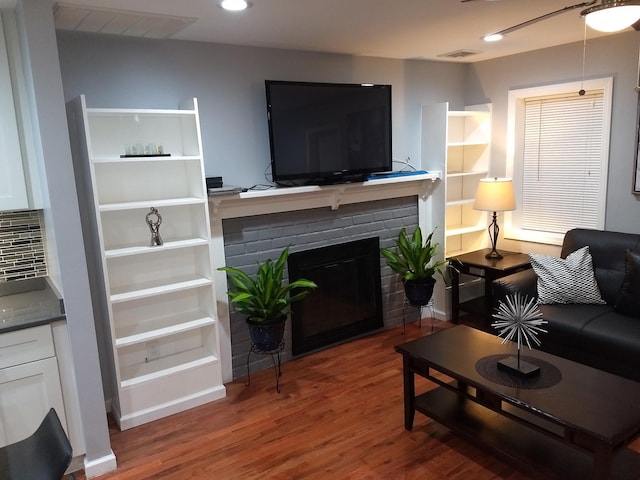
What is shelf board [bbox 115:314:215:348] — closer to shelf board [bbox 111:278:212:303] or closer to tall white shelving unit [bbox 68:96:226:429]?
tall white shelving unit [bbox 68:96:226:429]

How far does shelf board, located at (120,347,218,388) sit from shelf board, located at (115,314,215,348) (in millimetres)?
228

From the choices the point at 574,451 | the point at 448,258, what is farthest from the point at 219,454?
the point at 448,258

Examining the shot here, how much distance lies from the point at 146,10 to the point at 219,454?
2.34 meters

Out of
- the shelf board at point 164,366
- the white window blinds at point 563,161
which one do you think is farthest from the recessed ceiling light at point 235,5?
the white window blinds at point 563,161

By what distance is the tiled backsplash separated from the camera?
2670mm

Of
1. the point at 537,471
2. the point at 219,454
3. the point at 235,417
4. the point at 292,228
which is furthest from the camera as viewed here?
the point at 292,228

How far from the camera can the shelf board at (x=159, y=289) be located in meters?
2.79

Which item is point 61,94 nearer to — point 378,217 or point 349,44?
point 349,44

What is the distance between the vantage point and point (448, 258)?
4230mm

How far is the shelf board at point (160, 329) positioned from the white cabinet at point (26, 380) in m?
0.49

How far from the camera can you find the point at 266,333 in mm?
3111

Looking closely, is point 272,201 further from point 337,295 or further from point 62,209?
point 62,209

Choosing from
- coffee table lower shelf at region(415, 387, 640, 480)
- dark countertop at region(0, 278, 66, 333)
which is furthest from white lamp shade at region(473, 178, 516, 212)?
dark countertop at region(0, 278, 66, 333)

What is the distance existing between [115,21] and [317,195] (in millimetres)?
1718
